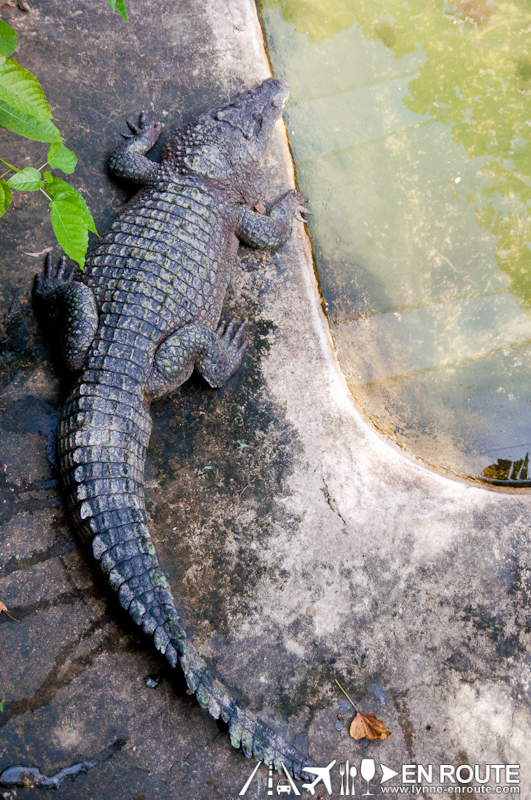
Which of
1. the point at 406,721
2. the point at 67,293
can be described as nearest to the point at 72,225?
the point at 67,293

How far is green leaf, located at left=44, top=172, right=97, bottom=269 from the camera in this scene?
1784 mm

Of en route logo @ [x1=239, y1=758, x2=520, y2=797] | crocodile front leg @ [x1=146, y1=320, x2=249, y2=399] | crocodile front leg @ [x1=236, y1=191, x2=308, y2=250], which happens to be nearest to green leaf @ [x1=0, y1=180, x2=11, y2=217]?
crocodile front leg @ [x1=146, y1=320, x2=249, y2=399]

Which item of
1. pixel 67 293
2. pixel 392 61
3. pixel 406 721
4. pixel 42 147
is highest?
pixel 392 61

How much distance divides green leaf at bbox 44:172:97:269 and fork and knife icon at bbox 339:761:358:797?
2800 mm

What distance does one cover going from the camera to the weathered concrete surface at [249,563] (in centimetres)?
250

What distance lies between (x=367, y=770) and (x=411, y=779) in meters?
0.25

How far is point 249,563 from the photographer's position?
2.86m

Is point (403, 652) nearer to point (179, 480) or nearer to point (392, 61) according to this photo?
point (179, 480)

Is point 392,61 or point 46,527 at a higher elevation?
point 392,61

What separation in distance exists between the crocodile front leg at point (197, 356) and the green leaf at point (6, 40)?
147 cm

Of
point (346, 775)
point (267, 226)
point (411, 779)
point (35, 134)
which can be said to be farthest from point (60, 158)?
point (411, 779)

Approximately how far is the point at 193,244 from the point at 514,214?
8.34 feet

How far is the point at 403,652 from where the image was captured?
280cm

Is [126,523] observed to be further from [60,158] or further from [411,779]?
[411,779]
